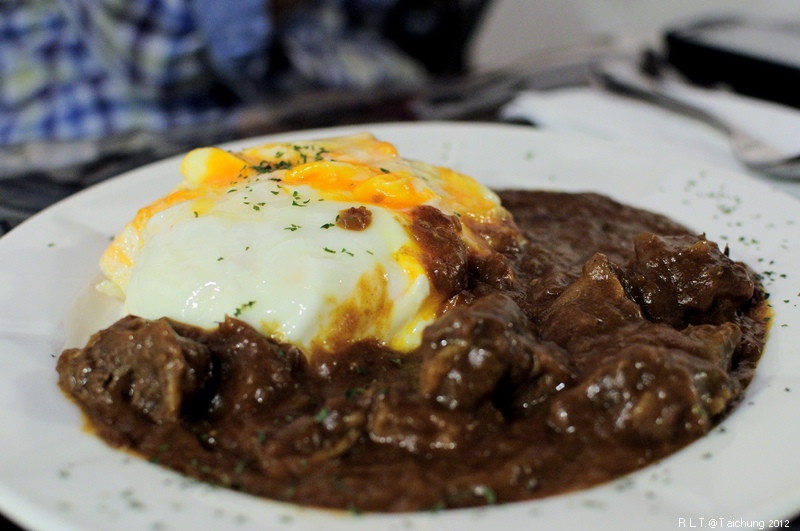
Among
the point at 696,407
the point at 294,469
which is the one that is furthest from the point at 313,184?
the point at 696,407

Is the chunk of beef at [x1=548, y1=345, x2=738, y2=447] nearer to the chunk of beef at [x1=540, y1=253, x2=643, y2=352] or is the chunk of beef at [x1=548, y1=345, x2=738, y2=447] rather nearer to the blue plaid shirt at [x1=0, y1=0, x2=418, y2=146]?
the chunk of beef at [x1=540, y1=253, x2=643, y2=352]

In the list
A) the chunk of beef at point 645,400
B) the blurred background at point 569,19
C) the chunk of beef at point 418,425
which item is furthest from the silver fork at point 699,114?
the blurred background at point 569,19

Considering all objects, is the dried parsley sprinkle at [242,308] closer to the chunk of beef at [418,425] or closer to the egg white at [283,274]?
the egg white at [283,274]

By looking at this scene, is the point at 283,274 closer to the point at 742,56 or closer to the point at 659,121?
the point at 659,121

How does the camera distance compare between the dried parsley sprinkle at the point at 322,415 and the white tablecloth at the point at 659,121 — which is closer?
the dried parsley sprinkle at the point at 322,415

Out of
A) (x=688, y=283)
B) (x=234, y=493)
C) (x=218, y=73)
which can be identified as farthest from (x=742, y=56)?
(x=234, y=493)

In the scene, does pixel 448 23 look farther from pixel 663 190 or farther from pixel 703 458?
pixel 703 458
